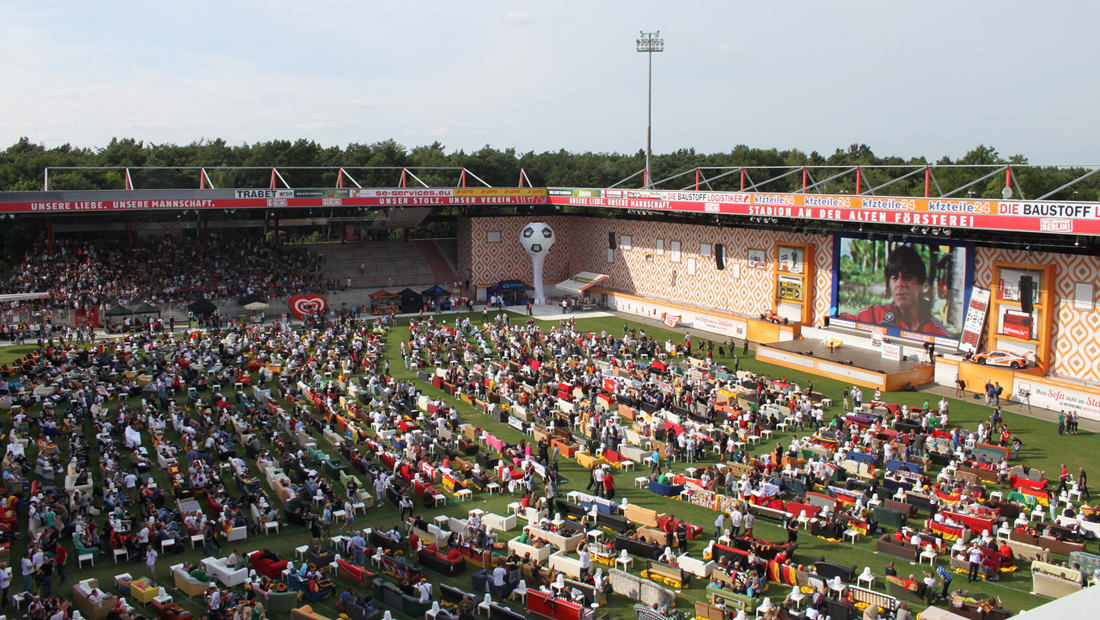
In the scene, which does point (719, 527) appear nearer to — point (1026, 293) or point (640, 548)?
point (640, 548)

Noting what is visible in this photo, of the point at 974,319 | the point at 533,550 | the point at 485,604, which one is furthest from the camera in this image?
the point at 974,319

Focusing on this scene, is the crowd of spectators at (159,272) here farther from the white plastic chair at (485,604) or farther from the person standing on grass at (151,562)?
the white plastic chair at (485,604)

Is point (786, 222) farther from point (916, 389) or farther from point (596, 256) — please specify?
point (596, 256)

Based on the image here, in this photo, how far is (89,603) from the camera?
48.7 ft

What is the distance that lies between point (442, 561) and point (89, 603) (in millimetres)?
6071

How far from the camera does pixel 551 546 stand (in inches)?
671

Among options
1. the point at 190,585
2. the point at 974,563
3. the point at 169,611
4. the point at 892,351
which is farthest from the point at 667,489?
the point at 892,351

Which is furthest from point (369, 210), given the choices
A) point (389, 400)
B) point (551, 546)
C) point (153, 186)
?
point (551, 546)

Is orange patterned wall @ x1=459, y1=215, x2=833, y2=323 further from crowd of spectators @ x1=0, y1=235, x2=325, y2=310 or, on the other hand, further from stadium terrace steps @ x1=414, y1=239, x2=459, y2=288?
crowd of spectators @ x1=0, y1=235, x2=325, y2=310

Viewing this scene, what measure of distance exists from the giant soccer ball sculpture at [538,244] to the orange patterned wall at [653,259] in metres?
3.01

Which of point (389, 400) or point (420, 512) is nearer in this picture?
point (420, 512)

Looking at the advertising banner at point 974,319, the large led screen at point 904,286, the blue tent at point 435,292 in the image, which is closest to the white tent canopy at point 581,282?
the blue tent at point 435,292

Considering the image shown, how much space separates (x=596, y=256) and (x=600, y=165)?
38020 millimetres

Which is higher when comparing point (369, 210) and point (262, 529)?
point (369, 210)
